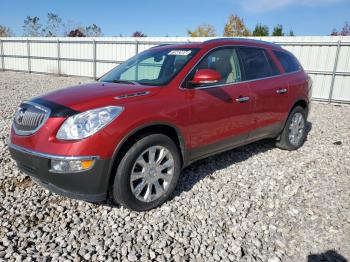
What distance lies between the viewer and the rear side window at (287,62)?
17.0 feet

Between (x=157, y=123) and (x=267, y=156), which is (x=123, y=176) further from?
(x=267, y=156)

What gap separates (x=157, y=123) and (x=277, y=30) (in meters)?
33.4

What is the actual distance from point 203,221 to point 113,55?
15279 mm

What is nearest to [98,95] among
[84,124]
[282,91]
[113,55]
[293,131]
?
[84,124]

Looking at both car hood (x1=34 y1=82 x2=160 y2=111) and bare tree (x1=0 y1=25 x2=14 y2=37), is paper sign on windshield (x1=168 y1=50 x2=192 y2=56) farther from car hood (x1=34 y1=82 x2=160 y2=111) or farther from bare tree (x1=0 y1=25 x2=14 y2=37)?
bare tree (x1=0 y1=25 x2=14 y2=37)

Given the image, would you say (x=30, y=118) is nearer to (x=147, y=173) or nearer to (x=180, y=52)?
(x=147, y=173)

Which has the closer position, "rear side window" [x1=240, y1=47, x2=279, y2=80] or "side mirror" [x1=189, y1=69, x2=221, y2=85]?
"side mirror" [x1=189, y1=69, x2=221, y2=85]

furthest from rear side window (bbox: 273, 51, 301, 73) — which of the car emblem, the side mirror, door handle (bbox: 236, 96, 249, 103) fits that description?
the car emblem

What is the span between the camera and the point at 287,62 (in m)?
5.36

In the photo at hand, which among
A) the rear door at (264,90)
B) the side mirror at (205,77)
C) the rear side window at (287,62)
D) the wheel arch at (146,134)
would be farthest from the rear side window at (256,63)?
the wheel arch at (146,134)

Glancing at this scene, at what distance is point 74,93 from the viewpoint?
334 centimetres

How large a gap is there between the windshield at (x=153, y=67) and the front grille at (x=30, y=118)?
3.71ft

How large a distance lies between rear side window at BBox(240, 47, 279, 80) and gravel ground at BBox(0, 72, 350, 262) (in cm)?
140

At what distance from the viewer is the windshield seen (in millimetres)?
3688
